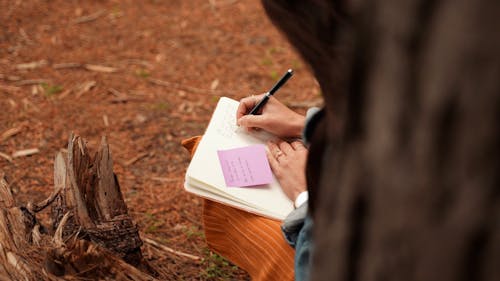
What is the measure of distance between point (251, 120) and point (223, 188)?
1.07 feet

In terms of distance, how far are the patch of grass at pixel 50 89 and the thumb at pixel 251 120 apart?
2.12m

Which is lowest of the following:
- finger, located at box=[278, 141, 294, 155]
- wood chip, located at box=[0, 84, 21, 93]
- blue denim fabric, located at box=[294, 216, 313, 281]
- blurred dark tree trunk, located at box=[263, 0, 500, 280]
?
wood chip, located at box=[0, 84, 21, 93]

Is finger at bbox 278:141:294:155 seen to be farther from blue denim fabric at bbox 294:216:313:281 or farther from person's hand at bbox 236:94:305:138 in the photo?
blue denim fabric at bbox 294:216:313:281

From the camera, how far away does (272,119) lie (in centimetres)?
227

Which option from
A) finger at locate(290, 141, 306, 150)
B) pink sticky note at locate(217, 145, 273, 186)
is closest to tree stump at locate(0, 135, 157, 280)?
pink sticky note at locate(217, 145, 273, 186)

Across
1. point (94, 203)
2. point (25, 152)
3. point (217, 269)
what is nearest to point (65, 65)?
point (25, 152)

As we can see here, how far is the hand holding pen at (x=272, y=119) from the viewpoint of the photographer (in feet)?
7.41

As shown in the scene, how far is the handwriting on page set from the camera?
91.4 inches

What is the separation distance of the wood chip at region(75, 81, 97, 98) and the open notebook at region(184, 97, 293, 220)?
6.53 ft

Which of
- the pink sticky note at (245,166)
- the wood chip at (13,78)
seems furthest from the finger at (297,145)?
the wood chip at (13,78)

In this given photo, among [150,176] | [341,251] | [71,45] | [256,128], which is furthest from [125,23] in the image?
[341,251]

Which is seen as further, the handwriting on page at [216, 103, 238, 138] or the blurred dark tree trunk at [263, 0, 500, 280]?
the handwriting on page at [216, 103, 238, 138]

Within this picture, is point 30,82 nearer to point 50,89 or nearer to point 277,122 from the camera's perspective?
point 50,89

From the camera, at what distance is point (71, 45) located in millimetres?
4496
